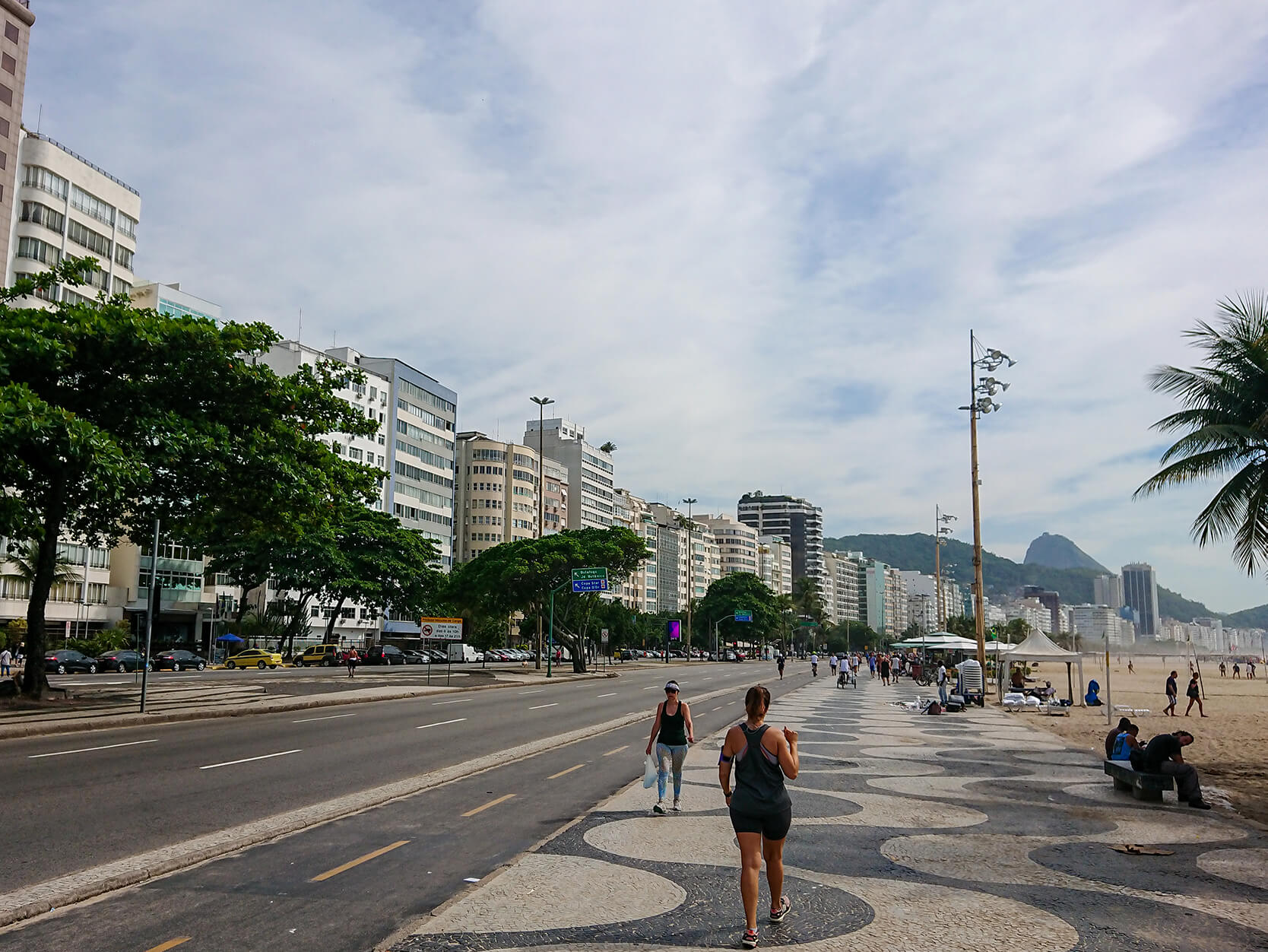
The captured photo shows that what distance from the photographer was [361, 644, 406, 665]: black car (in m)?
66.6

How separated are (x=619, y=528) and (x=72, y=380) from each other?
4126 cm

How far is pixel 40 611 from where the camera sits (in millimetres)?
23281

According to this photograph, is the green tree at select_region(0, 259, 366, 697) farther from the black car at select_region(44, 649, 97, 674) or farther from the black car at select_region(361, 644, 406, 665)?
the black car at select_region(361, 644, 406, 665)

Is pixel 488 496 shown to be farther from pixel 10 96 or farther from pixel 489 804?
pixel 489 804

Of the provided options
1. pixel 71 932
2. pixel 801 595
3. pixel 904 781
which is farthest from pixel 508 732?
pixel 801 595

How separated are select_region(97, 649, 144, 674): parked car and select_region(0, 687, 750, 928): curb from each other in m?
41.2

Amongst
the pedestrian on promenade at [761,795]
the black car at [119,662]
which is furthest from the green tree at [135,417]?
the black car at [119,662]

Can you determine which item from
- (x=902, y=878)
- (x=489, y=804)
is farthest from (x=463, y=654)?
(x=902, y=878)

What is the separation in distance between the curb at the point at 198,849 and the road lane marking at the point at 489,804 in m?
1.09

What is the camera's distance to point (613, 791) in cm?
1262

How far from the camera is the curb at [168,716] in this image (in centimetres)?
1817

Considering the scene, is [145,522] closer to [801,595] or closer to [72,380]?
[72,380]

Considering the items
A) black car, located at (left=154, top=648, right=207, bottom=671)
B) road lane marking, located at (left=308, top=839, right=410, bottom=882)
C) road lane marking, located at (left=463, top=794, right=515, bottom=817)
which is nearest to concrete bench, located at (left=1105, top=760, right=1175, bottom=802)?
road lane marking, located at (left=463, top=794, right=515, bottom=817)

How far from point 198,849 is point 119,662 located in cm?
4629
